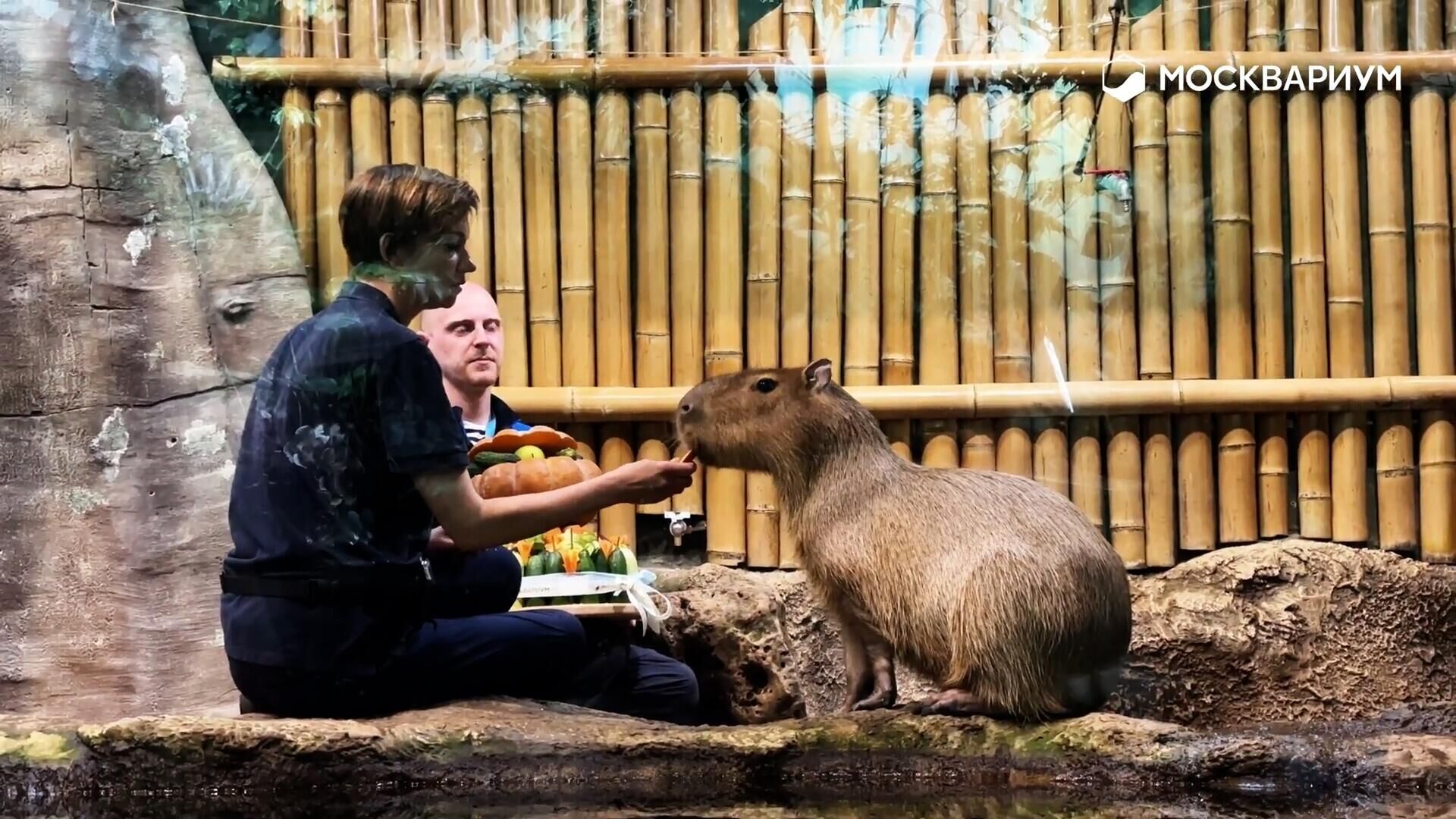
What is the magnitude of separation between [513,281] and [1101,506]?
1721 mm

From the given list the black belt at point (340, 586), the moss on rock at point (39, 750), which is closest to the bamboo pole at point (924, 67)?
the black belt at point (340, 586)

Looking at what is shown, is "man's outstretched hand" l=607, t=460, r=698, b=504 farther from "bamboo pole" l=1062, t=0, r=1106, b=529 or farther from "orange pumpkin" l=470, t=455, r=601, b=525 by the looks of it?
"bamboo pole" l=1062, t=0, r=1106, b=529

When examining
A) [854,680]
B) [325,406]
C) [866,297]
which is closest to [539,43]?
[866,297]

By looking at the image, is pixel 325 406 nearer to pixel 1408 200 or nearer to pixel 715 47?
pixel 715 47

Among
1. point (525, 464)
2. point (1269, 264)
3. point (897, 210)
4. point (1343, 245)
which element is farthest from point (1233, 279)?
point (525, 464)

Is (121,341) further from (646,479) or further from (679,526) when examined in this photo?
(646,479)

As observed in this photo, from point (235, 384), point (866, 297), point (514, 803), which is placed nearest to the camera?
point (514, 803)

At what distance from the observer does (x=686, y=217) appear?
425 centimetres

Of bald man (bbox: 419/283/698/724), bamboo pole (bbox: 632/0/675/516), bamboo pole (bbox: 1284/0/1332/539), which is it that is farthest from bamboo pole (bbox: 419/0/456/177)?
bamboo pole (bbox: 1284/0/1332/539)

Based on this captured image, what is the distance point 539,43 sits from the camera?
422 centimetres

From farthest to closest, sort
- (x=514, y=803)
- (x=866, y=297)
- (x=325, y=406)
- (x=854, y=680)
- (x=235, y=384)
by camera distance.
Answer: (x=866, y=297), (x=235, y=384), (x=854, y=680), (x=325, y=406), (x=514, y=803)

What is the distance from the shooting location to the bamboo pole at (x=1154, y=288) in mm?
4230

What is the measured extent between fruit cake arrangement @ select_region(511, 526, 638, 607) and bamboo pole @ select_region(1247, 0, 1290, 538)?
1826 mm

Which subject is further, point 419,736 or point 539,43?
point 539,43
